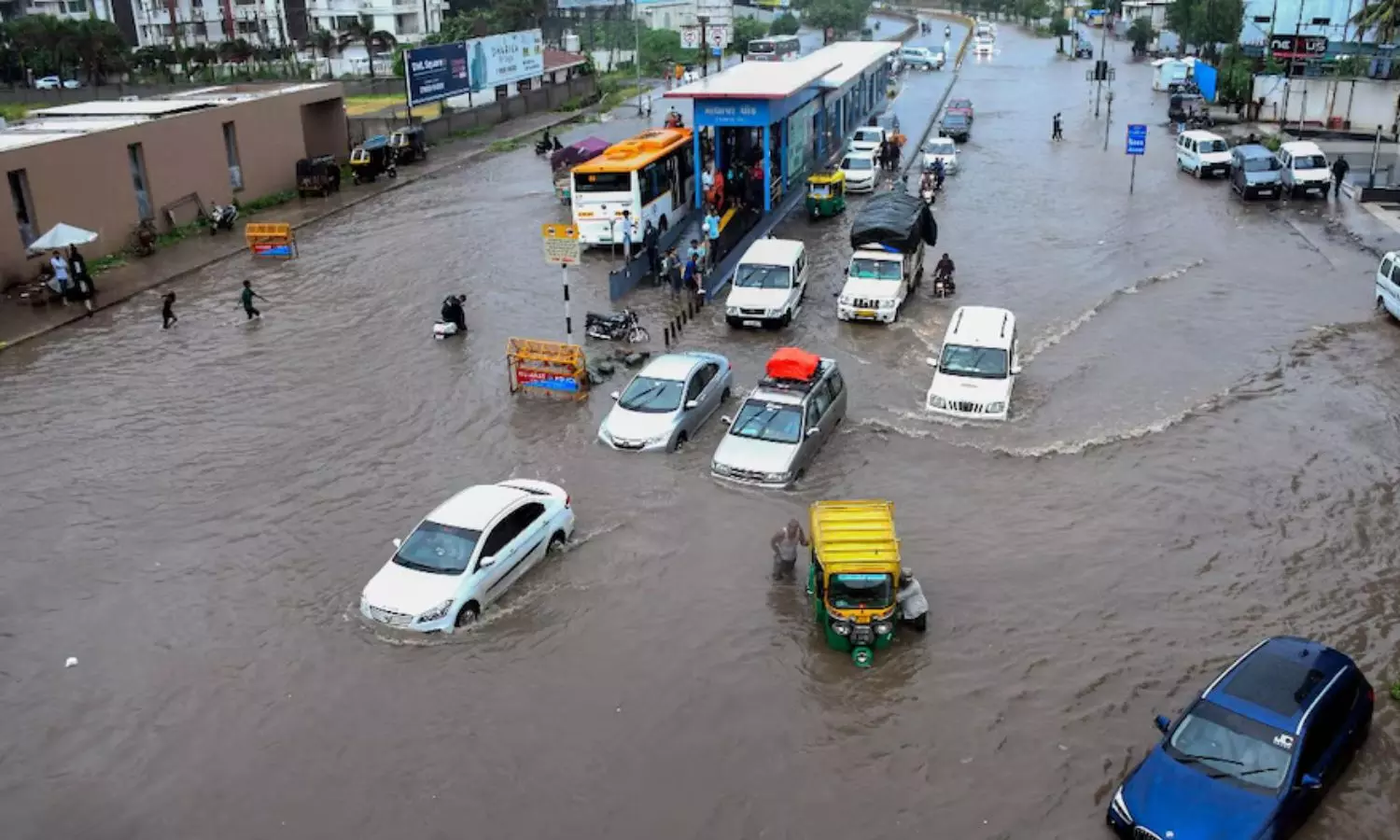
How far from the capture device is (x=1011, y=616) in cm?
1404

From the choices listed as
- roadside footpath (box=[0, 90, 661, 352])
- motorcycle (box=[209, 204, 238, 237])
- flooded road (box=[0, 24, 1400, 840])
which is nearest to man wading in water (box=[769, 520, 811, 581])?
flooded road (box=[0, 24, 1400, 840])

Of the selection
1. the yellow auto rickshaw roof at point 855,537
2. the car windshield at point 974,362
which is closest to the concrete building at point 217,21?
the car windshield at point 974,362

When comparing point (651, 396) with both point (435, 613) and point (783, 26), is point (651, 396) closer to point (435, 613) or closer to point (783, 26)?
point (435, 613)

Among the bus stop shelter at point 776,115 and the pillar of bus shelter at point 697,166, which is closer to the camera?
the bus stop shelter at point 776,115

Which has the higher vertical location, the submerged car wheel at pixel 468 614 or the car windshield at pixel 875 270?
the car windshield at pixel 875 270

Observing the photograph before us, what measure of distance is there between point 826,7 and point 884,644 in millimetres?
123029

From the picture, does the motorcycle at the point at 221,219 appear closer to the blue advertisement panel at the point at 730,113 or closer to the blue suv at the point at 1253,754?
the blue advertisement panel at the point at 730,113

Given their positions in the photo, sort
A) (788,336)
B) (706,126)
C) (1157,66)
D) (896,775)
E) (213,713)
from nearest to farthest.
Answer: (896,775)
(213,713)
(788,336)
(706,126)
(1157,66)

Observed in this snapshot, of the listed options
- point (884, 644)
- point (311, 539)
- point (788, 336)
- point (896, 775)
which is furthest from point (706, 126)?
point (896, 775)

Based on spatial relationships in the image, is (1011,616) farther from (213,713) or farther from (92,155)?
(92,155)

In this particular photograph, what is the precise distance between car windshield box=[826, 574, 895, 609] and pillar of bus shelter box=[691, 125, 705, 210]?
76.3 ft

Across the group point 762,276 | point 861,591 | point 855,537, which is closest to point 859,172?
point 762,276

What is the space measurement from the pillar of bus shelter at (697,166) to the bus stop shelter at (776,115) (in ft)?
0.12

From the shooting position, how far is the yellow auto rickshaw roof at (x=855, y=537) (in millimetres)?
13117
